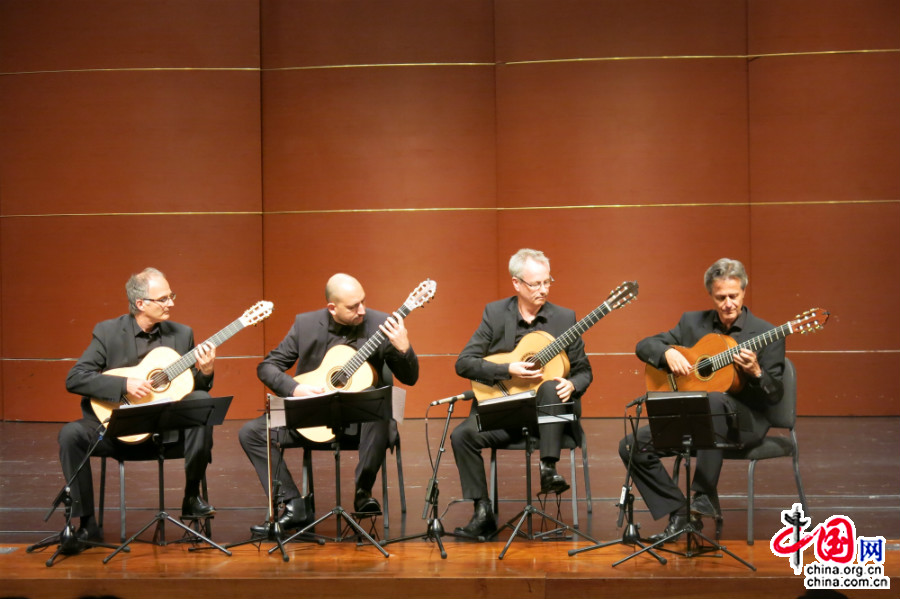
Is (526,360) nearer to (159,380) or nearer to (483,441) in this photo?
(483,441)

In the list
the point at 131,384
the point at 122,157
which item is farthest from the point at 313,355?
the point at 122,157

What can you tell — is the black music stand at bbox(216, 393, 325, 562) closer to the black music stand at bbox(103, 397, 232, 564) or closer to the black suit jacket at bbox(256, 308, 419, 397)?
the black music stand at bbox(103, 397, 232, 564)

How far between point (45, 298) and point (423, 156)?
343cm

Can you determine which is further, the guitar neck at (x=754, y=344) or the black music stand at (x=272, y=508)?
the guitar neck at (x=754, y=344)

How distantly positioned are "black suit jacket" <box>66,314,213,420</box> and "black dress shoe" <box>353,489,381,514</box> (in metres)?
0.99

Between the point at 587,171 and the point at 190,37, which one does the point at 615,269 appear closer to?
the point at 587,171

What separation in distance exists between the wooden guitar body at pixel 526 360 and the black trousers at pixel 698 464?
0.52 meters

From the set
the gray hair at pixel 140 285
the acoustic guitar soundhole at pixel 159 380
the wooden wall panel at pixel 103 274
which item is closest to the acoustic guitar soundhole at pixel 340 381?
the acoustic guitar soundhole at pixel 159 380

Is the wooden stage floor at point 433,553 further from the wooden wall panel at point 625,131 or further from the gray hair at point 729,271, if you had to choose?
the wooden wall panel at point 625,131

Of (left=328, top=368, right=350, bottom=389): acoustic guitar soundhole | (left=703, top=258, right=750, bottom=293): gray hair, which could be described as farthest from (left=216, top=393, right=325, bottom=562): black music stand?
(left=703, top=258, right=750, bottom=293): gray hair

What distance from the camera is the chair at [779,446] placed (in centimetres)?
421

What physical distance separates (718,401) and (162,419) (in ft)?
8.23

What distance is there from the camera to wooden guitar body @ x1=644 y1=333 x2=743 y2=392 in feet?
14.2

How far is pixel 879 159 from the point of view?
7535 millimetres
